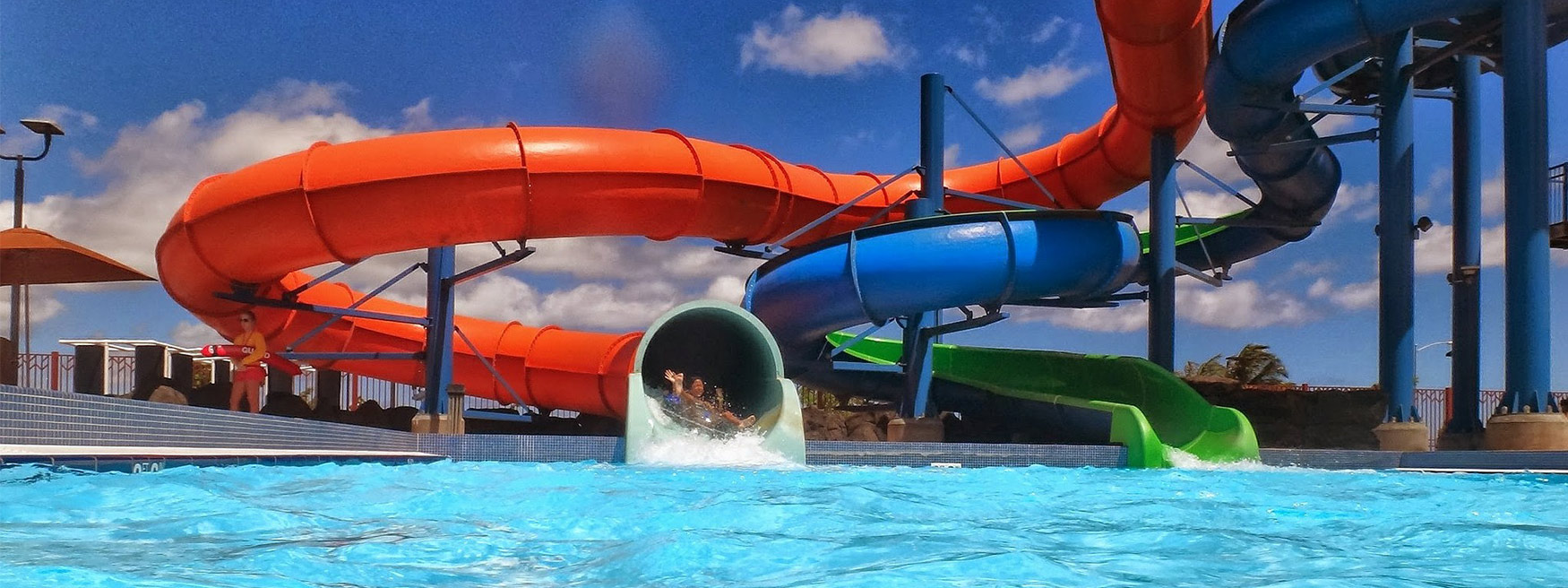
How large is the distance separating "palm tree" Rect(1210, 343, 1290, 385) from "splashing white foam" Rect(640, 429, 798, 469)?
16.2 m

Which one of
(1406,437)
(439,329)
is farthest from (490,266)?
(1406,437)

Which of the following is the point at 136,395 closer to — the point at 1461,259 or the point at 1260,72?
the point at 1260,72

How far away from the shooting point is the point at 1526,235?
9.01m

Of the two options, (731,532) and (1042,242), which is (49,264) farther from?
(731,532)

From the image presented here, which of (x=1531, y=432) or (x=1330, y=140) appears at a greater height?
(x=1330, y=140)

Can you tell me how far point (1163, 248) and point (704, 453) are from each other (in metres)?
5.36

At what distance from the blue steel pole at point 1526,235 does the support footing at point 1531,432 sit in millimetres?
195

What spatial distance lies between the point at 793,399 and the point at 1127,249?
134 inches

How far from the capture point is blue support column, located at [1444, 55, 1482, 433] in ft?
35.9

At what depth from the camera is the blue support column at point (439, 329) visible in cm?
1100

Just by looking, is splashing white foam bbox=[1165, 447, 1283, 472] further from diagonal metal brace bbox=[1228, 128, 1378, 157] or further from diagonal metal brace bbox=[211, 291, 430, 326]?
diagonal metal brace bbox=[211, 291, 430, 326]

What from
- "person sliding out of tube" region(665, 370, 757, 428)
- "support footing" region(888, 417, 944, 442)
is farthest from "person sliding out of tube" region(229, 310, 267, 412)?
"support footing" region(888, 417, 944, 442)

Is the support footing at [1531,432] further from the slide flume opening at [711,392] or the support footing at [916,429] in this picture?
the slide flume opening at [711,392]

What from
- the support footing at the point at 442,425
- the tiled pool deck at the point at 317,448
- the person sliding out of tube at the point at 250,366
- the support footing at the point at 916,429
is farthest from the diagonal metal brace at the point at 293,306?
the support footing at the point at 916,429
